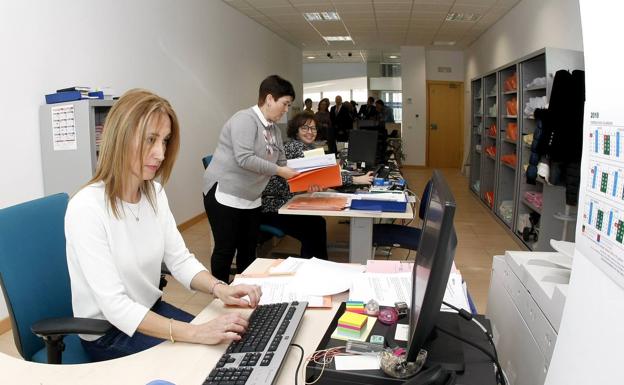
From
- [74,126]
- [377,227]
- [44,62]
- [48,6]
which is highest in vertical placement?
[48,6]

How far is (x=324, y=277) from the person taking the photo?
1.73m

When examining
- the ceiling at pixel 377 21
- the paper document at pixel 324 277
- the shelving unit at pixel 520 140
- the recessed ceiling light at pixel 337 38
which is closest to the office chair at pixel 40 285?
the paper document at pixel 324 277

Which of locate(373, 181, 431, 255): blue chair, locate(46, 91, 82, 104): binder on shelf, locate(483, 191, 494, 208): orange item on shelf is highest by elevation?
locate(46, 91, 82, 104): binder on shelf

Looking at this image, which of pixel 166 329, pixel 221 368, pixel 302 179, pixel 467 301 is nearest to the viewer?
pixel 221 368

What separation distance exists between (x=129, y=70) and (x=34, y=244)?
328 cm

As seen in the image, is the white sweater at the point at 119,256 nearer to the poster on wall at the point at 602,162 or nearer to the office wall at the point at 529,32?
the poster on wall at the point at 602,162

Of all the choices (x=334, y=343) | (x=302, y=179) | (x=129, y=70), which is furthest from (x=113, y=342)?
(x=129, y=70)

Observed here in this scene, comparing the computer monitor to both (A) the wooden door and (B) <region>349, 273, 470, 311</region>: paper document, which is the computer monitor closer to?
(B) <region>349, 273, 470, 311</region>: paper document

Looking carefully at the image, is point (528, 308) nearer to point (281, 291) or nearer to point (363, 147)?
point (281, 291)

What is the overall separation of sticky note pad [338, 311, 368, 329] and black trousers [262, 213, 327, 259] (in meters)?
2.17

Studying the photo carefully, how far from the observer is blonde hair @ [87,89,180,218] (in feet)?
4.71

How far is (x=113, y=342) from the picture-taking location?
1.54 m

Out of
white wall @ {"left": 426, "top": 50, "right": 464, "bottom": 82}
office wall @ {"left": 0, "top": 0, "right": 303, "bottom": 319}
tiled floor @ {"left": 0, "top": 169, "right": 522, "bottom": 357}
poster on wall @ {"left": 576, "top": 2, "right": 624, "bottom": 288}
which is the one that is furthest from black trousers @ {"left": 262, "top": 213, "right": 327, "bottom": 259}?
white wall @ {"left": 426, "top": 50, "right": 464, "bottom": 82}

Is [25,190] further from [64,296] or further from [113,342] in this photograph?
[113,342]
